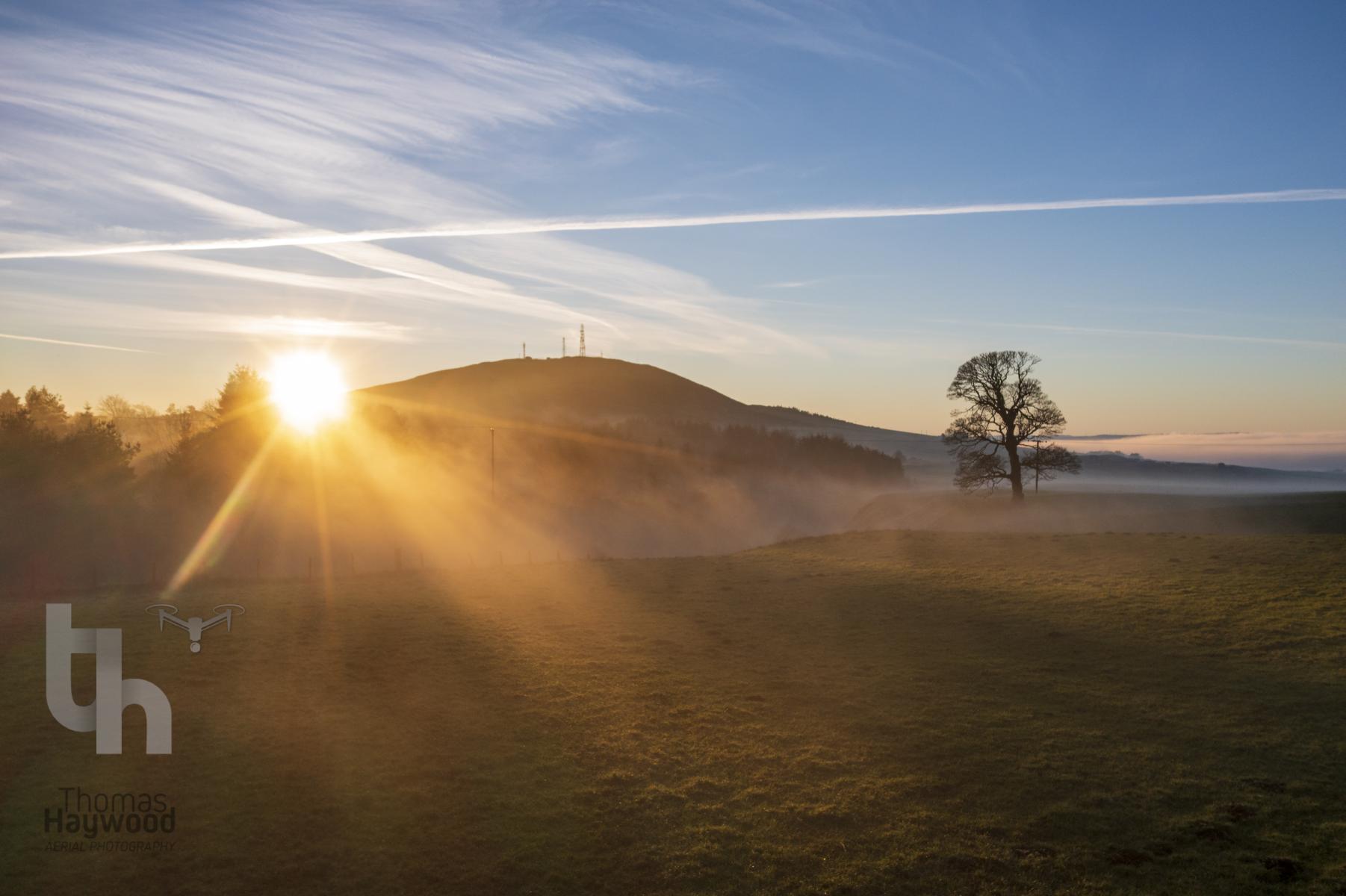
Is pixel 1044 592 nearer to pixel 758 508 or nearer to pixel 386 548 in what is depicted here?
pixel 386 548

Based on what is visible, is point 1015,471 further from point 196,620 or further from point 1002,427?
point 196,620

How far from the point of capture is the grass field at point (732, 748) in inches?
470

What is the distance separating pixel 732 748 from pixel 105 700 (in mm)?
14365

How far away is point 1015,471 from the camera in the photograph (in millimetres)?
59500

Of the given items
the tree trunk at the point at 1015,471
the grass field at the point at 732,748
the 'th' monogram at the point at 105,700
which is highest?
the tree trunk at the point at 1015,471

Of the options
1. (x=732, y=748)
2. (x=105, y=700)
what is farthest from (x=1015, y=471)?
(x=105, y=700)

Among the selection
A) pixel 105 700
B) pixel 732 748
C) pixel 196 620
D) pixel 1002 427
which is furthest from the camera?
pixel 1002 427

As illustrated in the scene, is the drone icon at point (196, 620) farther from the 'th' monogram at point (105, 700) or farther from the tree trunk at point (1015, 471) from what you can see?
the tree trunk at point (1015, 471)

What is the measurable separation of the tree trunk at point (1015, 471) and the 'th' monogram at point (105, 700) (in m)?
53.6

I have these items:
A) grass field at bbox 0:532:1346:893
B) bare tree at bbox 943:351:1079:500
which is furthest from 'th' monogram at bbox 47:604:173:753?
bare tree at bbox 943:351:1079:500

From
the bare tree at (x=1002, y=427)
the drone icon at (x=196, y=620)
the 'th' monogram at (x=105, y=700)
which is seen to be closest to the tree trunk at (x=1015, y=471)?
the bare tree at (x=1002, y=427)

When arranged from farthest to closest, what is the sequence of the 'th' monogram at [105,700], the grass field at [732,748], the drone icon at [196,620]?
the drone icon at [196,620] → the 'th' monogram at [105,700] → the grass field at [732,748]

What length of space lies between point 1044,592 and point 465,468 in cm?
9377

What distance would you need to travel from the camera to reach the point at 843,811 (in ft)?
44.7
